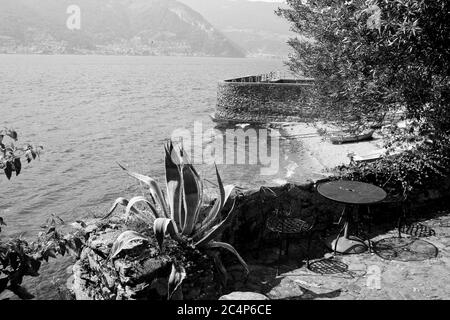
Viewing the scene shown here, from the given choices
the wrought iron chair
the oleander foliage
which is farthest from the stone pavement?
the oleander foliage

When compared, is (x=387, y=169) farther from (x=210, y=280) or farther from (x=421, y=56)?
(x=210, y=280)

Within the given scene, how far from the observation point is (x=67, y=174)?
69.2 ft

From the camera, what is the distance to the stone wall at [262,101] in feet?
108

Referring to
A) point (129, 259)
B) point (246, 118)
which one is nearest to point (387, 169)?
point (129, 259)

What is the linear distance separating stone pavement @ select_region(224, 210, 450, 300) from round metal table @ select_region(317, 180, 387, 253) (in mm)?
152

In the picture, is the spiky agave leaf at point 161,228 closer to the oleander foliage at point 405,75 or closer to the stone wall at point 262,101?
the oleander foliage at point 405,75

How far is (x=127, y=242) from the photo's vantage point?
428 centimetres

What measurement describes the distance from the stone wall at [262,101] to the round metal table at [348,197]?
1027 inches

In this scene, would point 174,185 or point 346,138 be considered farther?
point 346,138

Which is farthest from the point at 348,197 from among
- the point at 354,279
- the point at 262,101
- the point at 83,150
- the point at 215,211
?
the point at 262,101

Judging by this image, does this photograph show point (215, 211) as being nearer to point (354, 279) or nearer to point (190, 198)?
point (190, 198)

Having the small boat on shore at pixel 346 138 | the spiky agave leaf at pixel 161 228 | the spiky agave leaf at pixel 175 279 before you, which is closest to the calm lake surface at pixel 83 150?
the small boat on shore at pixel 346 138

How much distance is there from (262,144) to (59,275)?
819 inches

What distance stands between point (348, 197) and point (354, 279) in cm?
116
